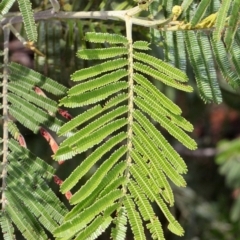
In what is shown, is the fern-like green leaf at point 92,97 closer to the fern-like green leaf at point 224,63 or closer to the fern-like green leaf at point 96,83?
the fern-like green leaf at point 96,83

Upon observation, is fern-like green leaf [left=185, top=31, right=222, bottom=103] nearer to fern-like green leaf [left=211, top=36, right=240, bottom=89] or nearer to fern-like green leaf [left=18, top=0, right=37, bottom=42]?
fern-like green leaf [left=211, top=36, right=240, bottom=89]

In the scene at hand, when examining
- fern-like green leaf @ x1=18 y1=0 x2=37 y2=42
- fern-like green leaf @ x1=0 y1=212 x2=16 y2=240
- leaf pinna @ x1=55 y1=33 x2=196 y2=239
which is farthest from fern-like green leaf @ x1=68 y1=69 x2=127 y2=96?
fern-like green leaf @ x1=0 y1=212 x2=16 y2=240

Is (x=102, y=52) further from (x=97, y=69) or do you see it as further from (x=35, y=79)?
(x=35, y=79)

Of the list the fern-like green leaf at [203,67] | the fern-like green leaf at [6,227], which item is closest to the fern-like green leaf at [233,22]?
the fern-like green leaf at [203,67]

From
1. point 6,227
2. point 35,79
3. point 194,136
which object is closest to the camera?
point 6,227

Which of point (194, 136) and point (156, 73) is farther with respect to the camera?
point (194, 136)

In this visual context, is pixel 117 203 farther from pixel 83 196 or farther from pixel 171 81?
pixel 171 81

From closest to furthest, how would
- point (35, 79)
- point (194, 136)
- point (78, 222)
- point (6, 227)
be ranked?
point (78, 222) → point (6, 227) → point (35, 79) → point (194, 136)

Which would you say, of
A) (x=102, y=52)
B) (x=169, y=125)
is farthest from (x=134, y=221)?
(x=102, y=52)
